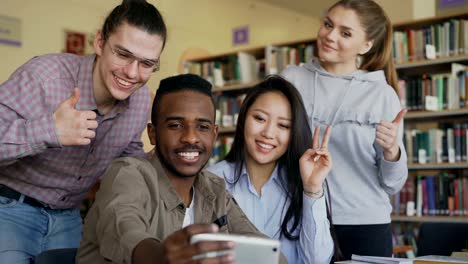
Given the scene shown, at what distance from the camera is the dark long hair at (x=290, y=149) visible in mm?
1941

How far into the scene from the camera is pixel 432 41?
15.0ft

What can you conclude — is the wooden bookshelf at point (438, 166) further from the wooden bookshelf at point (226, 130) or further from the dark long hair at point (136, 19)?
the dark long hair at point (136, 19)

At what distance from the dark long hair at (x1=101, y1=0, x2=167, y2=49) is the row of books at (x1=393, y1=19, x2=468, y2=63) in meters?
3.19

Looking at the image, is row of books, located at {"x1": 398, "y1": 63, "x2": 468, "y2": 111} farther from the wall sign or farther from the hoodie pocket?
the wall sign

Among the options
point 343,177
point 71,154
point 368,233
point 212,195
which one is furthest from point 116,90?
point 368,233

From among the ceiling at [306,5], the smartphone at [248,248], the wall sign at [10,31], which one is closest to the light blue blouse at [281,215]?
the smartphone at [248,248]

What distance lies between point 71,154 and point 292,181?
0.75 meters

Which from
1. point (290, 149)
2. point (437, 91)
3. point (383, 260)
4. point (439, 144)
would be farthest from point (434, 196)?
point (383, 260)

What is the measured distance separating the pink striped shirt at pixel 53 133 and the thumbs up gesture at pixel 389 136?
0.82 meters

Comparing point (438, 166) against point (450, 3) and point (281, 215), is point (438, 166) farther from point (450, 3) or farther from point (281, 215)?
point (281, 215)

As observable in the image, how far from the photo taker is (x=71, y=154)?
6.25 feet

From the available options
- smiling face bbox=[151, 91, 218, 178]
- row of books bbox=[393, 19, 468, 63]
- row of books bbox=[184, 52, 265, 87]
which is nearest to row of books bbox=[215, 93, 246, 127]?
row of books bbox=[184, 52, 265, 87]

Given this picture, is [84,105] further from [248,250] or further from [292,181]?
[248,250]

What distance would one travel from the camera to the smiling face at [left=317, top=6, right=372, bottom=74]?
2.33 m
